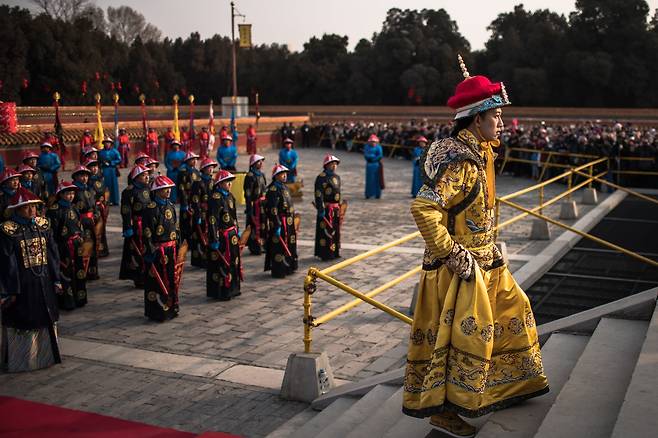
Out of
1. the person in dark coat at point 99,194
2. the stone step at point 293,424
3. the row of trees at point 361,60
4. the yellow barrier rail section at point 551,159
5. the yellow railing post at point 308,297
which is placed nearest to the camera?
the stone step at point 293,424

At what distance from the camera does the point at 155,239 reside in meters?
9.06

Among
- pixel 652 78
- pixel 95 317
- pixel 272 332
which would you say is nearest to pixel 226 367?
pixel 272 332

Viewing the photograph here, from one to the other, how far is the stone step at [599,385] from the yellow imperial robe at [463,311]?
26cm

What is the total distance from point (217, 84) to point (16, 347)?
5218 centimetres

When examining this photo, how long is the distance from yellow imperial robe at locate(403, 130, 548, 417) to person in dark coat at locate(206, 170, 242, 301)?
230 inches

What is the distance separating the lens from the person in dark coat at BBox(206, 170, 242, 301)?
10.0 m

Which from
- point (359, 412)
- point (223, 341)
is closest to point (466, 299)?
point (359, 412)

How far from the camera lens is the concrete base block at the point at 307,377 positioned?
644cm

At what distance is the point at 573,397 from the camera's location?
179 inches

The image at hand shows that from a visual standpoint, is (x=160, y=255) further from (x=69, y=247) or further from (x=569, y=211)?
(x=569, y=211)

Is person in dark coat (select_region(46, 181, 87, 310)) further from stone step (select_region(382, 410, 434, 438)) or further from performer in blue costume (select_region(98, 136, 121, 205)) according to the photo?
performer in blue costume (select_region(98, 136, 121, 205))

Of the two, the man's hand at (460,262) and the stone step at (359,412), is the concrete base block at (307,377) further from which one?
the man's hand at (460,262)

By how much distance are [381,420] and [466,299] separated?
1.52 m

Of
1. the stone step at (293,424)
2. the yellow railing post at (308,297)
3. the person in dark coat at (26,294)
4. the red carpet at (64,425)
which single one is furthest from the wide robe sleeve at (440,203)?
the person in dark coat at (26,294)
